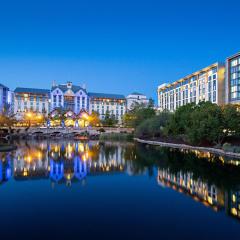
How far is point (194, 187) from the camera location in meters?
15.4

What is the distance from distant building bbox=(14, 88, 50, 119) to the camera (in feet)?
398

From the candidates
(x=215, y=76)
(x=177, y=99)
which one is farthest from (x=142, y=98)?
(x=215, y=76)

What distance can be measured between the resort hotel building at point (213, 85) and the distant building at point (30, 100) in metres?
61.6

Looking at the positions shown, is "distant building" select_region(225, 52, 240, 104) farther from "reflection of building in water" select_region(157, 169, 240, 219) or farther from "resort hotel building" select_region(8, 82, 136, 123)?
"reflection of building in water" select_region(157, 169, 240, 219)

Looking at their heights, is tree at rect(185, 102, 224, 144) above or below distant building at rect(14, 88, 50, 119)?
below

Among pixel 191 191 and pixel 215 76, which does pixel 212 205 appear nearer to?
pixel 191 191

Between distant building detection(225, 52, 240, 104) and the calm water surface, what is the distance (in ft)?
185

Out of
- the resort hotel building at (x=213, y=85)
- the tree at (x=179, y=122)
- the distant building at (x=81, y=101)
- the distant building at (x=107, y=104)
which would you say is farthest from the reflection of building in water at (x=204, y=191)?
the distant building at (x=107, y=104)

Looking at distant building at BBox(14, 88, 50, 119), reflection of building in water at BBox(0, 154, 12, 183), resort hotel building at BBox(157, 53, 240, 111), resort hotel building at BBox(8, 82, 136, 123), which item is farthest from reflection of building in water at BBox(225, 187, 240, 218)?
distant building at BBox(14, 88, 50, 119)

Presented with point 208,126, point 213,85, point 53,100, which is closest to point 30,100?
point 53,100

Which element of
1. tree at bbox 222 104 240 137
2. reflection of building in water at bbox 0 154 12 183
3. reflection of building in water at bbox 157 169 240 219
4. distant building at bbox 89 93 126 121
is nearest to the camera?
reflection of building in water at bbox 157 169 240 219

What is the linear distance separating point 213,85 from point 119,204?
75230 millimetres

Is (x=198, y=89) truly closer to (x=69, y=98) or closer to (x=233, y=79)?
(x=233, y=79)

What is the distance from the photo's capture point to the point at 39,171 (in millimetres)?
20281
